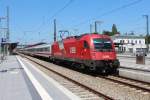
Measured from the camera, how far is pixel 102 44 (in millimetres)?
25594

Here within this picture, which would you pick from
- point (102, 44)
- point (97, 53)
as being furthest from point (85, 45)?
point (97, 53)

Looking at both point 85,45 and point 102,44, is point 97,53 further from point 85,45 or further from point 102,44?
point 85,45

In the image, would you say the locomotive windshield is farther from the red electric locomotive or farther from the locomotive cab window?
the locomotive cab window

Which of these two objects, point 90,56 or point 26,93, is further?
point 90,56

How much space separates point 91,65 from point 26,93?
1074 cm

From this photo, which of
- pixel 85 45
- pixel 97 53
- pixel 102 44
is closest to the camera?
pixel 97 53

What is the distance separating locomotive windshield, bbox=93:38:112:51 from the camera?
2530 cm

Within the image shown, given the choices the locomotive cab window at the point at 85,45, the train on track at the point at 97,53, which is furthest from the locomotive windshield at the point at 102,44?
the locomotive cab window at the point at 85,45

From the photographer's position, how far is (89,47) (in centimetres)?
2522

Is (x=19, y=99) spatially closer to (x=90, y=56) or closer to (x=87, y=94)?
(x=87, y=94)

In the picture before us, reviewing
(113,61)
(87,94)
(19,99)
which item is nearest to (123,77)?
(113,61)

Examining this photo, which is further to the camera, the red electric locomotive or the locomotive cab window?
the locomotive cab window

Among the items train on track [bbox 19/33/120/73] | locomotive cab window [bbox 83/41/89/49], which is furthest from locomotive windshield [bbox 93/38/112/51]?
locomotive cab window [bbox 83/41/89/49]

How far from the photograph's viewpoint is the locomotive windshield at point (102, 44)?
25.3 m
